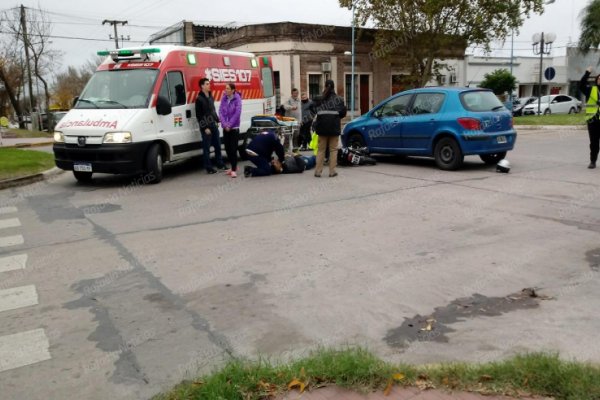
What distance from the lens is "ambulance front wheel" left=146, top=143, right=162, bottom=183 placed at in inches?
416

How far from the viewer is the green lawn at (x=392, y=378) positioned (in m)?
3.03

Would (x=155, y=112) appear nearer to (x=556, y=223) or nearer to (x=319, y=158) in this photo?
(x=319, y=158)

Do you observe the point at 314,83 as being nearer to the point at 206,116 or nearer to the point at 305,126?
the point at 305,126

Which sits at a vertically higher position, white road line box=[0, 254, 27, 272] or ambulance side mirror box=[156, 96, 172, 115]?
ambulance side mirror box=[156, 96, 172, 115]

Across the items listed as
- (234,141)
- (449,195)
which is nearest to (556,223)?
(449,195)

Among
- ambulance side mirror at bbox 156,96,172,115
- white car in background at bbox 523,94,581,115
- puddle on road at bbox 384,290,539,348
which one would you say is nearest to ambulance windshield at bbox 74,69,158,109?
ambulance side mirror at bbox 156,96,172,115

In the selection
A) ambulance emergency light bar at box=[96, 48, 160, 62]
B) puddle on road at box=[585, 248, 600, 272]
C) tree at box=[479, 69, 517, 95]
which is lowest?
puddle on road at box=[585, 248, 600, 272]

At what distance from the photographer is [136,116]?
10.2 meters

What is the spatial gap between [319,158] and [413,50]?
22.4 m

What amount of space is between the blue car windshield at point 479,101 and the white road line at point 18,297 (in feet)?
29.3

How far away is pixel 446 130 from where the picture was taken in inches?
435

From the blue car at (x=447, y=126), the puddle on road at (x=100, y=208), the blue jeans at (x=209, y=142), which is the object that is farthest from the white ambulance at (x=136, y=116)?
the blue car at (x=447, y=126)

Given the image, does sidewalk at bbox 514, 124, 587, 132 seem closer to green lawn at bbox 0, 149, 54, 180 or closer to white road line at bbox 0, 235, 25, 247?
green lawn at bbox 0, 149, 54, 180

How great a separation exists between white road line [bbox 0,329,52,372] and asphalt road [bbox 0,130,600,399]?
0.02 metres
